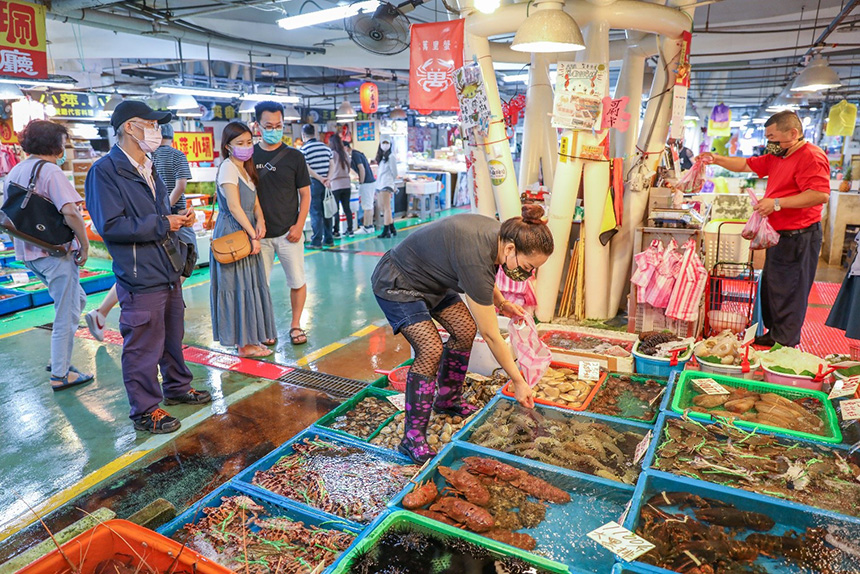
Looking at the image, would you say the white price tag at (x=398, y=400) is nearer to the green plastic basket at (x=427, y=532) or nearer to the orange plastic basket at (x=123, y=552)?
the green plastic basket at (x=427, y=532)

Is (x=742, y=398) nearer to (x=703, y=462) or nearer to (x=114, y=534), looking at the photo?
(x=703, y=462)

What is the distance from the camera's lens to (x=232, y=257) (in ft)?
15.2

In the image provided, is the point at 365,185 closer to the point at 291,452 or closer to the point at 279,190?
the point at 279,190

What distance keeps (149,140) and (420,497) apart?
2.72 metres

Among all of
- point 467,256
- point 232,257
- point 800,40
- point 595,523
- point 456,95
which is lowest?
point 595,523

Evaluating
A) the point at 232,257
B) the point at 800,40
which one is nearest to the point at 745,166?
the point at 232,257

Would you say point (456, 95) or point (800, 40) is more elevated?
point (800, 40)

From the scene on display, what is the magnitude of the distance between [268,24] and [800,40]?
10.3 m

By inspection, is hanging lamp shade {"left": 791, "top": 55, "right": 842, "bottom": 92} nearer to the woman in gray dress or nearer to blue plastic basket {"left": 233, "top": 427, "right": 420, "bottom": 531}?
the woman in gray dress

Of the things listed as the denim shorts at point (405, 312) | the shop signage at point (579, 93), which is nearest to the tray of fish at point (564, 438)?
the denim shorts at point (405, 312)

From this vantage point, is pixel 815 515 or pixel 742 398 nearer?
pixel 815 515

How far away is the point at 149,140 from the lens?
3.57 meters

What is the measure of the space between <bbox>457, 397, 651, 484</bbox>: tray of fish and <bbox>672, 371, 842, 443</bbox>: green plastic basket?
34cm

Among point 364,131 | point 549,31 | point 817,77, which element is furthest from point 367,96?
point 549,31
